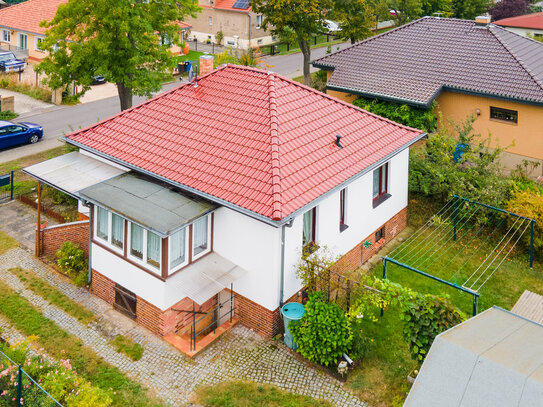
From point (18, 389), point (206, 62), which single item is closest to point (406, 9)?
point (206, 62)

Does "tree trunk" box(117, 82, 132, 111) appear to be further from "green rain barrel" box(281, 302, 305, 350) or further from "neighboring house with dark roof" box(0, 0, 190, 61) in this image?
"neighboring house with dark roof" box(0, 0, 190, 61)

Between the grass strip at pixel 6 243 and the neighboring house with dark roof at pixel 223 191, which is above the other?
the neighboring house with dark roof at pixel 223 191

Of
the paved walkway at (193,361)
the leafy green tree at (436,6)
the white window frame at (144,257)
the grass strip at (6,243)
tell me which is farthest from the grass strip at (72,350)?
the leafy green tree at (436,6)

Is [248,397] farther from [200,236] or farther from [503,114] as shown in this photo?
[503,114]

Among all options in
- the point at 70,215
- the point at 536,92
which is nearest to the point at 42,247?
the point at 70,215

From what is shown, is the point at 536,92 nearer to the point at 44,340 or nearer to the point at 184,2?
the point at 184,2

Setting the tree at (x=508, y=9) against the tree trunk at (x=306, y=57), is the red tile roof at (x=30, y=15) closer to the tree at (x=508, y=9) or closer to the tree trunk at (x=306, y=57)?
the tree trunk at (x=306, y=57)
